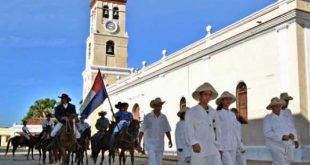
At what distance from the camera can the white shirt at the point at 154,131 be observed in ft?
31.7

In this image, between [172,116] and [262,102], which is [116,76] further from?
[262,102]

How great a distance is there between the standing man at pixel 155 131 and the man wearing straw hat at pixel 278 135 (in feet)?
8.02

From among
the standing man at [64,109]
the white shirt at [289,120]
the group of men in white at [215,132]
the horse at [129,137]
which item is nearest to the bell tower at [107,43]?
the horse at [129,137]

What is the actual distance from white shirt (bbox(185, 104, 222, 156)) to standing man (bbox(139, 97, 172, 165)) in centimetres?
350

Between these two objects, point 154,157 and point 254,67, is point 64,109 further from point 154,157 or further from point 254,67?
point 254,67

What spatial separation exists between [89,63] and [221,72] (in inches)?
1046

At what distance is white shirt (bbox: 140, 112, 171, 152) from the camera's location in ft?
31.7

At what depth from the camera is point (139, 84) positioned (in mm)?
33750

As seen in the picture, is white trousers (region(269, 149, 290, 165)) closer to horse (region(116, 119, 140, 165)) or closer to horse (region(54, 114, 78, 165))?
horse (region(116, 119, 140, 165))

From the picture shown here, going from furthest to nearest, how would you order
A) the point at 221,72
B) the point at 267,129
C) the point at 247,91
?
1. the point at 221,72
2. the point at 247,91
3. the point at 267,129

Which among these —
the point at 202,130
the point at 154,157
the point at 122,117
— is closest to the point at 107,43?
the point at 122,117

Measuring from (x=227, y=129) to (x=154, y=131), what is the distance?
2.41m

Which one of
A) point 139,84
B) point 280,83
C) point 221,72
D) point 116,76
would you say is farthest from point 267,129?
point 116,76

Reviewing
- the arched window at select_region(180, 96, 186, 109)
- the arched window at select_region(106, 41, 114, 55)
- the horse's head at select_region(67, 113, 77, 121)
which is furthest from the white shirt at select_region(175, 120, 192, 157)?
the arched window at select_region(106, 41, 114, 55)
